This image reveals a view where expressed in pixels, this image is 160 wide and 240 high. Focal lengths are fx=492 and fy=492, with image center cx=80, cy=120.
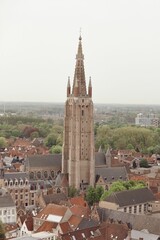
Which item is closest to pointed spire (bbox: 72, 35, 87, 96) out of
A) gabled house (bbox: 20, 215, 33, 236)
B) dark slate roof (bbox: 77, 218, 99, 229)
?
gabled house (bbox: 20, 215, 33, 236)

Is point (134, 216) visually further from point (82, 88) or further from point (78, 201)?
point (82, 88)

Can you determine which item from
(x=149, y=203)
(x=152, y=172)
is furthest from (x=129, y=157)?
(x=149, y=203)

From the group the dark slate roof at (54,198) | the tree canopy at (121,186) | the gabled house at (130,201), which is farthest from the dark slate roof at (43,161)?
the gabled house at (130,201)

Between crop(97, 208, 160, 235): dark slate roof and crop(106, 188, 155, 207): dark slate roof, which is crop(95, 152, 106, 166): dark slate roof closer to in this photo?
crop(106, 188, 155, 207): dark slate roof

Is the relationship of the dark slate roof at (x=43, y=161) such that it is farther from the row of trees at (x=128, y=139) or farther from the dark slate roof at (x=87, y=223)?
the row of trees at (x=128, y=139)

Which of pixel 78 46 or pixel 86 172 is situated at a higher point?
pixel 78 46
